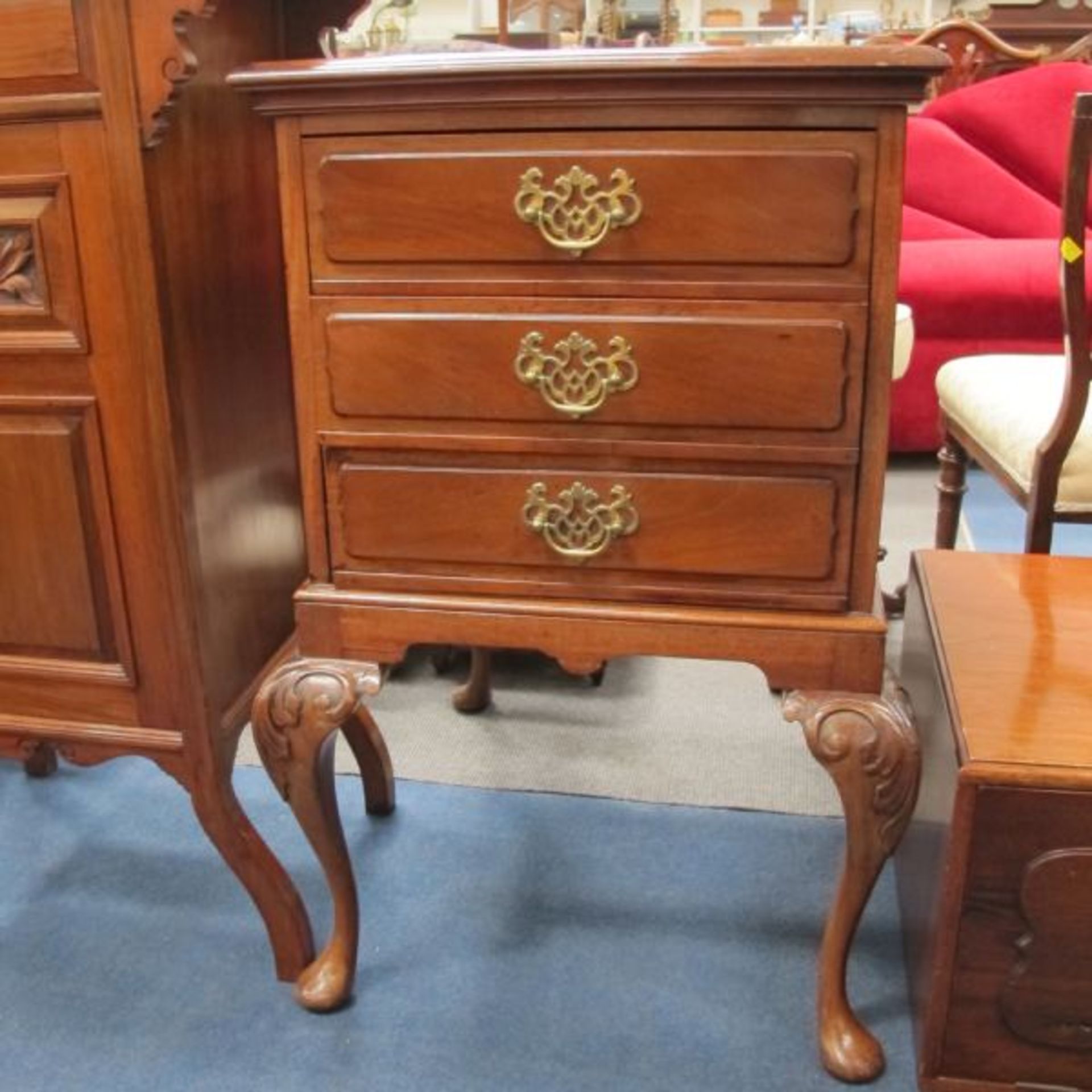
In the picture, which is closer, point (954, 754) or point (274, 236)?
point (954, 754)

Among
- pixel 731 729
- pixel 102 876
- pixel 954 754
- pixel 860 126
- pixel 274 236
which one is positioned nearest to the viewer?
pixel 860 126

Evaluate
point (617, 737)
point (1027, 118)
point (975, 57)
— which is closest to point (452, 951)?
point (617, 737)

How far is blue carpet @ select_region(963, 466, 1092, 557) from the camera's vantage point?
2434 mm

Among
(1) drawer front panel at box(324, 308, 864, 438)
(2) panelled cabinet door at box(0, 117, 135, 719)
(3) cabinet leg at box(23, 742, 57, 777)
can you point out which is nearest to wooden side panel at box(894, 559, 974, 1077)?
(1) drawer front panel at box(324, 308, 864, 438)

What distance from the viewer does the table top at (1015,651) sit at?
3.11 feet

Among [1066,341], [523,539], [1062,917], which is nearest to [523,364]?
[523,539]

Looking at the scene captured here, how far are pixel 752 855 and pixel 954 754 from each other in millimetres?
485

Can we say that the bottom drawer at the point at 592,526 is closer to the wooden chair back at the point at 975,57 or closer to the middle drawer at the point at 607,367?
the middle drawer at the point at 607,367

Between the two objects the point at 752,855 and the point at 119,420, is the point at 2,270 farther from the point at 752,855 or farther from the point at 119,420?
the point at 752,855

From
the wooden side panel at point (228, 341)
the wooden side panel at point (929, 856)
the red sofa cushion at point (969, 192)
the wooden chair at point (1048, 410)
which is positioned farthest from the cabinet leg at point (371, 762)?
the red sofa cushion at point (969, 192)

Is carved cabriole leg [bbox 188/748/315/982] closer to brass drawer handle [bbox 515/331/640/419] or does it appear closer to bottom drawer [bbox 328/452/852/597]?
bottom drawer [bbox 328/452/852/597]

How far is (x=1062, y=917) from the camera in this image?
37.6 inches

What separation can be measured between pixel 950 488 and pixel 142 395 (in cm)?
135

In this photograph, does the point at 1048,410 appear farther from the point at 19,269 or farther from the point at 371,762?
the point at 19,269
